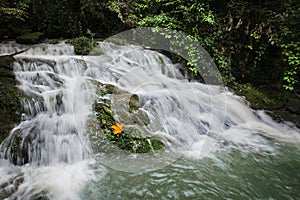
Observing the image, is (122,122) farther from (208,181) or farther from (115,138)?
(208,181)

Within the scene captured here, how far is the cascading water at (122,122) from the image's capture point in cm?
306

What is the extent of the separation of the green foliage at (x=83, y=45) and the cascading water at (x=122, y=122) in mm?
288

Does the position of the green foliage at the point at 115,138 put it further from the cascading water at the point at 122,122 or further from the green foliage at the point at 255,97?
the green foliage at the point at 255,97

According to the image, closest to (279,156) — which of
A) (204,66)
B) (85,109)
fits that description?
(204,66)

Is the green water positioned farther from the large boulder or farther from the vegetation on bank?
the vegetation on bank

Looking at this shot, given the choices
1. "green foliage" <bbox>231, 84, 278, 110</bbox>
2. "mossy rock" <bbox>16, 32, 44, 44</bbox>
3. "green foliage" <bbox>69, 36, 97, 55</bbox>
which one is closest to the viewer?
"green foliage" <bbox>231, 84, 278, 110</bbox>

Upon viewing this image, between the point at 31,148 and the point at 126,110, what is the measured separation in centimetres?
175

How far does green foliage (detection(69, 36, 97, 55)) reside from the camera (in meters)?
6.70

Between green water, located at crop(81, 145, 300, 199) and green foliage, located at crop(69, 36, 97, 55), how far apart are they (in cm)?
428

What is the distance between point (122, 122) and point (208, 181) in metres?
1.81

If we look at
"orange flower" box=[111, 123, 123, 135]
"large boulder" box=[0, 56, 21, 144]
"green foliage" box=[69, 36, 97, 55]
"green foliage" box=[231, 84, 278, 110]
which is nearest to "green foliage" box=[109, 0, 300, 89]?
"green foliage" box=[231, 84, 278, 110]

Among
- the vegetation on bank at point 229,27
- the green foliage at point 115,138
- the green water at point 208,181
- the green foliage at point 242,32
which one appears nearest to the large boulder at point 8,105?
the green foliage at point 115,138

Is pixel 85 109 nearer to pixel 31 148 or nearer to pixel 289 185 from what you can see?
pixel 31 148

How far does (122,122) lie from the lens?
4.08 metres
